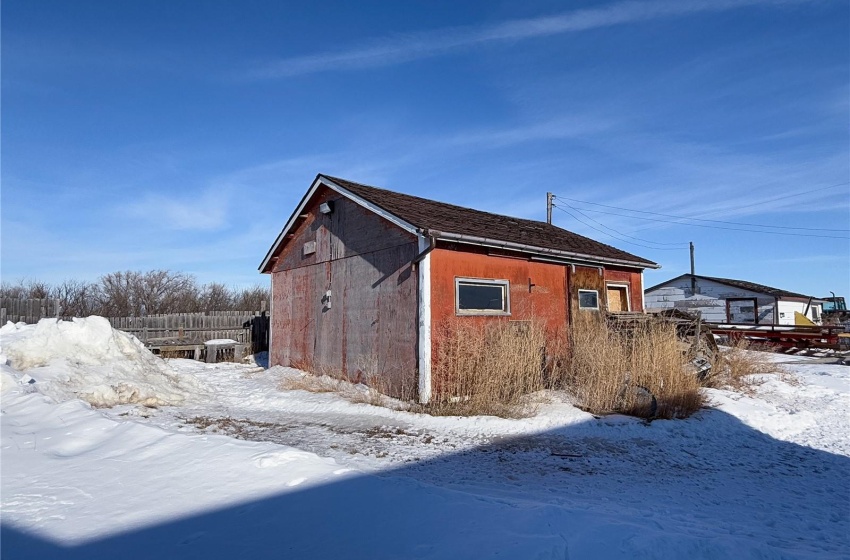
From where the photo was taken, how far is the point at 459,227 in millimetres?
10359

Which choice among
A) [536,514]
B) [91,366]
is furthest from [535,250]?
[91,366]

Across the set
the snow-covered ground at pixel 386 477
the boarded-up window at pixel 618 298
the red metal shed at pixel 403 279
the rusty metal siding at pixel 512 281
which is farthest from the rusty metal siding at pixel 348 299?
the boarded-up window at pixel 618 298

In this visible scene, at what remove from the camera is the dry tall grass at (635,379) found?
8.62 metres

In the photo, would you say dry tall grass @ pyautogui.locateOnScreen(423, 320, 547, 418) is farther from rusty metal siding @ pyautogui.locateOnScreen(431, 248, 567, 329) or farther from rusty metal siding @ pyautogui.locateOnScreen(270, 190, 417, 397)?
rusty metal siding @ pyautogui.locateOnScreen(270, 190, 417, 397)

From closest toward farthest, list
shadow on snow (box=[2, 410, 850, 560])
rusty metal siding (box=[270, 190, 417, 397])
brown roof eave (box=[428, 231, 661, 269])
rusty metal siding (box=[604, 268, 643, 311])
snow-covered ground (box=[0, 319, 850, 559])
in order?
shadow on snow (box=[2, 410, 850, 560]), snow-covered ground (box=[0, 319, 850, 559]), brown roof eave (box=[428, 231, 661, 269]), rusty metal siding (box=[270, 190, 417, 397]), rusty metal siding (box=[604, 268, 643, 311])

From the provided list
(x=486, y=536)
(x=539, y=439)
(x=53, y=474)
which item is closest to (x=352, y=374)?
(x=539, y=439)

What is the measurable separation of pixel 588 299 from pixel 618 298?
206 cm

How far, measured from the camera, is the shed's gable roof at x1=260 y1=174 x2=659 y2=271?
10.0m

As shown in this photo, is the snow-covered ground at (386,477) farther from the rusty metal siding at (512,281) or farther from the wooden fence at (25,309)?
the wooden fence at (25,309)

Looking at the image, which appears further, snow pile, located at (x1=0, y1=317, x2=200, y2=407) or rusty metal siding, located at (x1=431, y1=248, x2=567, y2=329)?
rusty metal siding, located at (x1=431, y1=248, x2=567, y2=329)

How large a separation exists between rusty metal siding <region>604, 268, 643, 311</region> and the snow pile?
11591 millimetres

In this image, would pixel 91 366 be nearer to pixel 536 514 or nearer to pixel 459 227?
pixel 459 227

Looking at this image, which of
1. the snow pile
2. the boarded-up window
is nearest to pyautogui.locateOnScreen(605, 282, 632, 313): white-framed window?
the boarded-up window

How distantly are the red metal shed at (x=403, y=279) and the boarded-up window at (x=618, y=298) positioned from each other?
1.2 inches
